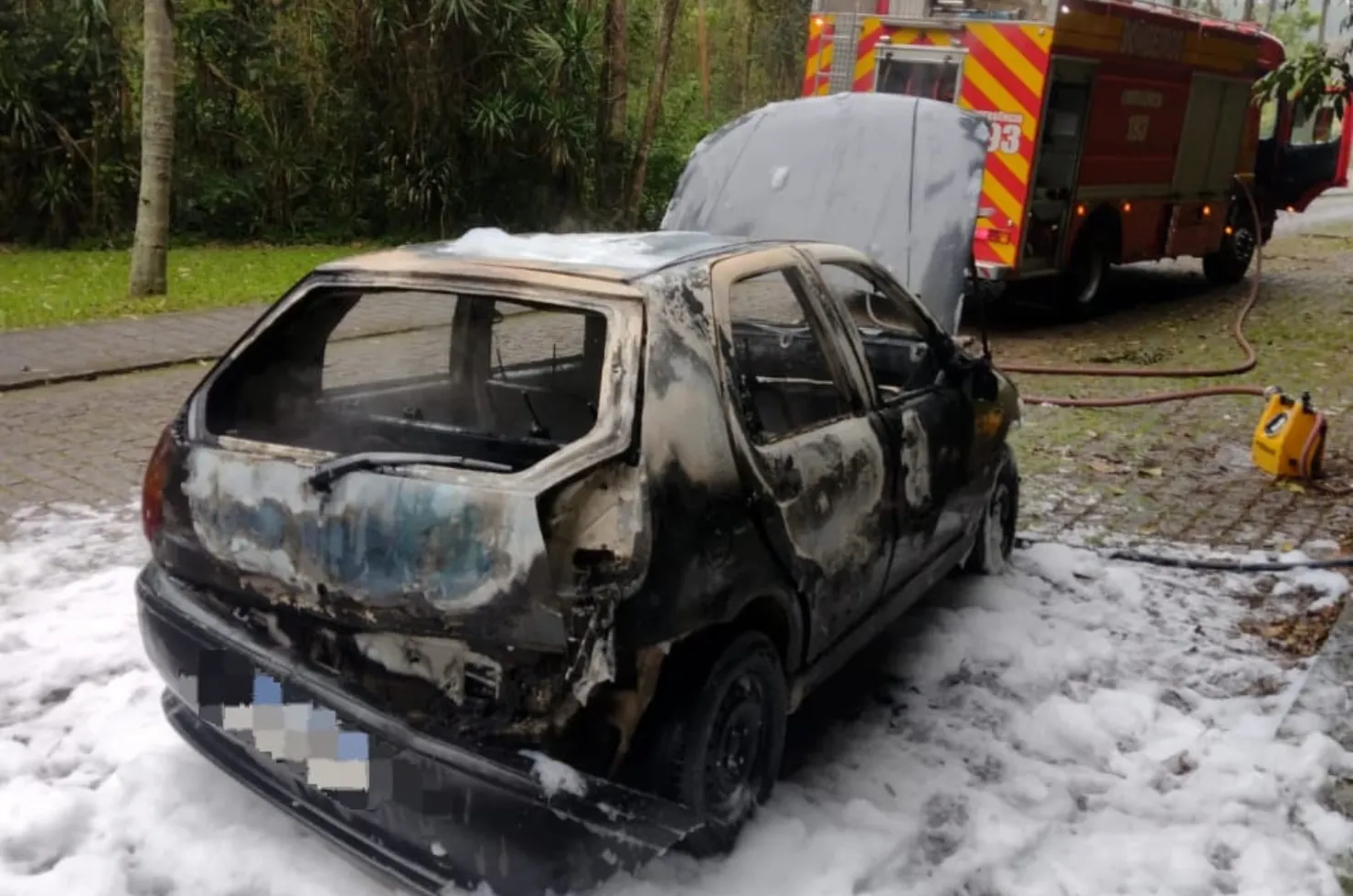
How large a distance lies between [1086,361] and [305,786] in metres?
8.85

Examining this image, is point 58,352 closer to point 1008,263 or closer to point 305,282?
point 305,282

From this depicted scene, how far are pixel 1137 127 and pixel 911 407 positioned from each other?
932 cm

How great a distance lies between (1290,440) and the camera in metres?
6.93

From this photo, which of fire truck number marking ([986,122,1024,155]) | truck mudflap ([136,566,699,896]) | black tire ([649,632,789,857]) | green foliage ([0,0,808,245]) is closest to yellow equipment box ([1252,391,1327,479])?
fire truck number marking ([986,122,1024,155])

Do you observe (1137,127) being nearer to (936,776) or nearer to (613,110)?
(613,110)

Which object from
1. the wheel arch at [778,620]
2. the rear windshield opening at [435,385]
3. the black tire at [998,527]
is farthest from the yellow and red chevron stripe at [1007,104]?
the wheel arch at [778,620]

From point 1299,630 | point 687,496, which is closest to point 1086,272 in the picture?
point 1299,630

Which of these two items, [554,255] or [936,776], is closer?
[554,255]

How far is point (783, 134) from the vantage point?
23.0 feet

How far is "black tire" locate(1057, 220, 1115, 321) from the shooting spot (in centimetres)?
1238

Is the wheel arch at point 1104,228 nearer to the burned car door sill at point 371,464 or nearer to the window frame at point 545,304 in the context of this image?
the window frame at point 545,304

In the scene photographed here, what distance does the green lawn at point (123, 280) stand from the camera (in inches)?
434

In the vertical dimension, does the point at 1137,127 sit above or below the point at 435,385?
above

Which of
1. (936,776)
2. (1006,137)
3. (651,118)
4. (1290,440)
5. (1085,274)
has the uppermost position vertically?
(1006,137)
